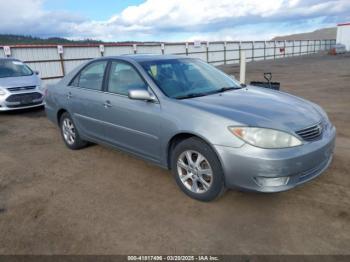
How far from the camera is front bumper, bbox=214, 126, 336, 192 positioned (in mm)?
2787

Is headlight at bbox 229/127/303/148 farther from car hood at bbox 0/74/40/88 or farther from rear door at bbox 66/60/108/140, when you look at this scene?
car hood at bbox 0/74/40/88

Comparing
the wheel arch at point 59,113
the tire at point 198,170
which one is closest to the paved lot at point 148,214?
the tire at point 198,170

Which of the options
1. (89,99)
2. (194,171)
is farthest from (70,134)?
(194,171)

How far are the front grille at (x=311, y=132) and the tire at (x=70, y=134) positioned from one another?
137 inches

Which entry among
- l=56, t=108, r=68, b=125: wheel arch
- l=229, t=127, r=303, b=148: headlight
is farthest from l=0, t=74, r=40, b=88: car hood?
l=229, t=127, r=303, b=148: headlight

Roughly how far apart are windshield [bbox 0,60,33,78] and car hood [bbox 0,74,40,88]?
0.37m

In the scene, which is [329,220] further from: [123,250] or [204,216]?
[123,250]

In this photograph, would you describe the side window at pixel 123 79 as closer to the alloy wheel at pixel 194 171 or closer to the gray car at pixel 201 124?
the gray car at pixel 201 124

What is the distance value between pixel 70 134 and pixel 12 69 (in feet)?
18.7

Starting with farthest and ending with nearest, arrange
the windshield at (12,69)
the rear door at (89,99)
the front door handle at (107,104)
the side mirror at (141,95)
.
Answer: the windshield at (12,69), the rear door at (89,99), the front door handle at (107,104), the side mirror at (141,95)

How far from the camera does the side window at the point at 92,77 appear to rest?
4.41 meters

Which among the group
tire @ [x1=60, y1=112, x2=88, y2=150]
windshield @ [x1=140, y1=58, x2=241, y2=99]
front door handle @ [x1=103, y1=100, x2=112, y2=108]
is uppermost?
windshield @ [x1=140, y1=58, x2=241, y2=99]

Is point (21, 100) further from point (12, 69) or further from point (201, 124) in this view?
point (201, 124)

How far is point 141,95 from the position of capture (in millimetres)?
3488
